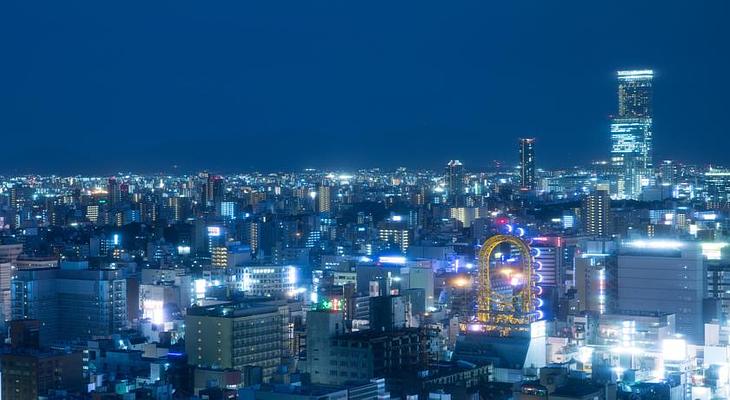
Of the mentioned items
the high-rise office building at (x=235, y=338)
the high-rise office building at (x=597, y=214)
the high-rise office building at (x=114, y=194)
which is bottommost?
the high-rise office building at (x=235, y=338)

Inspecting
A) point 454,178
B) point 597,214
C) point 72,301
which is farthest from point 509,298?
point 454,178

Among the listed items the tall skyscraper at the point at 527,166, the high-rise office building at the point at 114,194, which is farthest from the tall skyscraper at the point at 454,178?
the high-rise office building at the point at 114,194

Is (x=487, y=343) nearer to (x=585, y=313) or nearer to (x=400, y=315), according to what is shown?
(x=400, y=315)

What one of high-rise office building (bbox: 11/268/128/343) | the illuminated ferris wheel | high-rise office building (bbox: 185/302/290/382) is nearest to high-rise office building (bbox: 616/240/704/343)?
the illuminated ferris wheel

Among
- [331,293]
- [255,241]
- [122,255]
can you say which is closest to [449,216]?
[255,241]

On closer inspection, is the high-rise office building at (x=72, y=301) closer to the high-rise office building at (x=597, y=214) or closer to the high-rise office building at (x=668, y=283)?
the high-rise office building at (x=668, y=283)

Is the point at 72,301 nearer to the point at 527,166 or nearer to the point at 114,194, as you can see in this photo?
the point at 114,194
